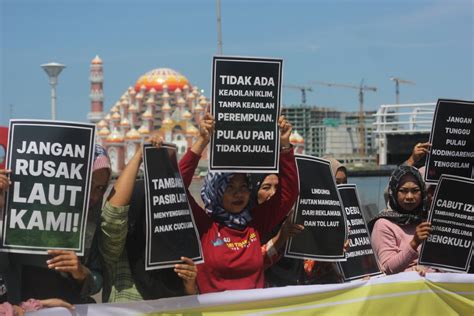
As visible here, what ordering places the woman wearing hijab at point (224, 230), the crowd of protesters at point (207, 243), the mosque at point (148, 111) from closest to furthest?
the crowd of protesters at point (207, 243), the woman wearing hijab at point (224, 230), the mosque at point (148, 111)

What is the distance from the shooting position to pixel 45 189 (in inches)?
128

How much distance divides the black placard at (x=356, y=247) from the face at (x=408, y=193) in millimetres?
206

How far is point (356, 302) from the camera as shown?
13.5 ft

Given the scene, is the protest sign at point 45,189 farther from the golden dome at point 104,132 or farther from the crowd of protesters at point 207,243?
the golden dome at point 104,132

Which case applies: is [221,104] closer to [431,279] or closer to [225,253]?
[225,253]

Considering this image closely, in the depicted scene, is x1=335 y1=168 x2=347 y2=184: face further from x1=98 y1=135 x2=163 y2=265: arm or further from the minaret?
the minaret

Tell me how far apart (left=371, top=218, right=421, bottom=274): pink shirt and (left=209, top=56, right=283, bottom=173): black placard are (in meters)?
0.86

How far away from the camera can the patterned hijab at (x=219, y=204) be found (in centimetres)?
375

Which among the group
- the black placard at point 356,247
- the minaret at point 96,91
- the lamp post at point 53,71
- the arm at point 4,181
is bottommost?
the black placard at point 356,247

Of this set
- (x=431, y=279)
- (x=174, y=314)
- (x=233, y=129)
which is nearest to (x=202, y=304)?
(x=174, y=314)

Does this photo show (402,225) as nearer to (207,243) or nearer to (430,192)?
(430,192)

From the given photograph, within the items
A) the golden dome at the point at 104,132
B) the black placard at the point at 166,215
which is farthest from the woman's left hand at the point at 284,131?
the golden dome at the point at 104,132

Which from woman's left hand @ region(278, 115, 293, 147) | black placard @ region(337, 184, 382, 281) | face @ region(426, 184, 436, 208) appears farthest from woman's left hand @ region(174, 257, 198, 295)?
face @ region(426, 184, 436, 208)

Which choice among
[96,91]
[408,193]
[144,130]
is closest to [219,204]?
[408,193]
